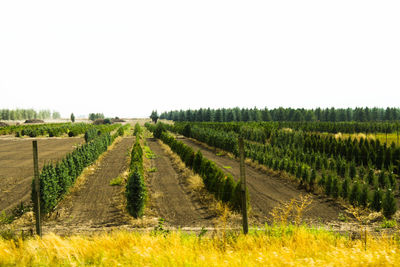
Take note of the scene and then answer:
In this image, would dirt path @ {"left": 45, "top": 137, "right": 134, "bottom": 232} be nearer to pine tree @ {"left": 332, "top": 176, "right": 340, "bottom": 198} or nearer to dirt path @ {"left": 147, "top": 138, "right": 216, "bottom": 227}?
dirt path @ {"left": 147, "top": 138, "right": 216, "bottom": 227}

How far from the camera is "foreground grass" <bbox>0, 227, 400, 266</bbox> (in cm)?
479

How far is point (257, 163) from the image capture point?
22.4 metres

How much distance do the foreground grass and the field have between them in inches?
1.1

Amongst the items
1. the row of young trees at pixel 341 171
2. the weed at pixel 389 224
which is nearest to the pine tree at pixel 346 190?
the row of young trees at pixel 341 171

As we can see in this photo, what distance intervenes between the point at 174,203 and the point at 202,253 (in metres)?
7.33

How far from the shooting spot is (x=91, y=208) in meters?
12.3

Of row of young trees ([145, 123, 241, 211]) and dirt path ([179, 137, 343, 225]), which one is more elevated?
row of young trees ([145, 123, 241, 211])

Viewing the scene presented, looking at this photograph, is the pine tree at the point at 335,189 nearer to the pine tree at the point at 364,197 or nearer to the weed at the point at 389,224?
the pine tree at the point at 364,197

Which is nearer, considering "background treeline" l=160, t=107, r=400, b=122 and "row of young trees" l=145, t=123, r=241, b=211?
"row of young trees" l=145, t=123, r=241, b=211

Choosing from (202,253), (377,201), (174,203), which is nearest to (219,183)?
(174,203)

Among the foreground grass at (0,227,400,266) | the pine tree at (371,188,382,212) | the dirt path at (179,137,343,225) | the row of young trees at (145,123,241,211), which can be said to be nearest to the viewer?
the foreground grass at (0,227,400,266)

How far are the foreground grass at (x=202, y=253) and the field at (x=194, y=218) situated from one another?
1.1 inches

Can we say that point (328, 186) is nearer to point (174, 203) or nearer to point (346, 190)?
point (346, 190)

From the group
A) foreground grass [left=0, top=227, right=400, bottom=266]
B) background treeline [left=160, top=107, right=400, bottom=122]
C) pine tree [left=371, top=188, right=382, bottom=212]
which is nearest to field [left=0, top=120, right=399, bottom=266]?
foreground grass [left=0, top=227, right=400, bottom=266]
